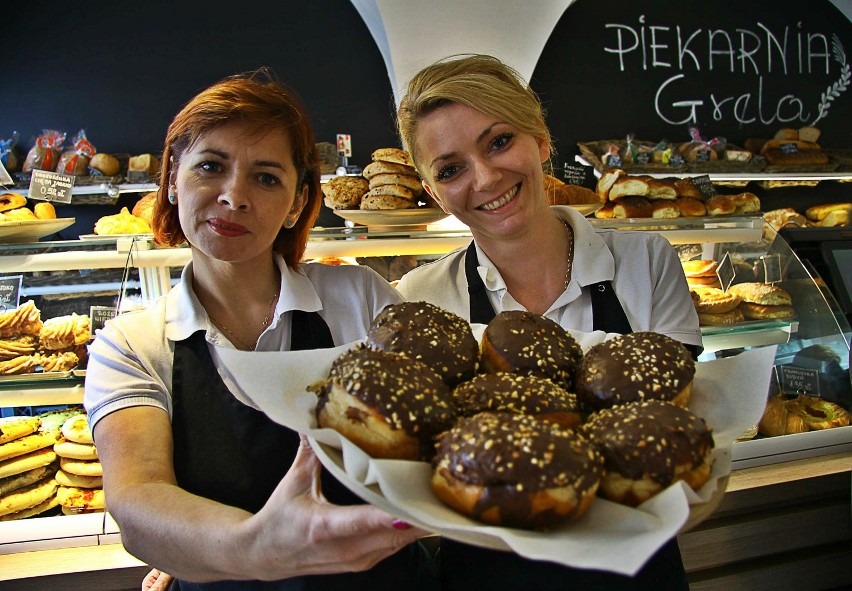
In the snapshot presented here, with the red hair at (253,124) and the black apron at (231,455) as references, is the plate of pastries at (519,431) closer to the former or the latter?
the black apron at (231,455)

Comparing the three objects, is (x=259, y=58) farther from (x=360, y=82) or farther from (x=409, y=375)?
(x=409, y=375)

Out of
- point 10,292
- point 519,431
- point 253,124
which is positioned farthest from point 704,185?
point 10,292

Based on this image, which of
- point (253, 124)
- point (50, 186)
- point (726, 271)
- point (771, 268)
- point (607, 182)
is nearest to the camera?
point (253, 124)

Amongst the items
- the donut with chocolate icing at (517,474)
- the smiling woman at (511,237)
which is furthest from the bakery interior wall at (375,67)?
the donut with chocolate icing at (517,474)

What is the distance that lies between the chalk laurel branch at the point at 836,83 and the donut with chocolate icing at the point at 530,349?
715 centimetres

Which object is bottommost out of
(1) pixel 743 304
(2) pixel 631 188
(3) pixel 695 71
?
(1) pixel 743 304

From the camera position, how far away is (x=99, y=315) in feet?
8.02

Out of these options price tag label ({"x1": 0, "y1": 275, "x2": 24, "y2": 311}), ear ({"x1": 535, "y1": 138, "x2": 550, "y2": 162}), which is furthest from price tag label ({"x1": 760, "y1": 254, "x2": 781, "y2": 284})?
price tag label ({"x1": 0, "y1": 275, "x2": 24, "y2": 311})

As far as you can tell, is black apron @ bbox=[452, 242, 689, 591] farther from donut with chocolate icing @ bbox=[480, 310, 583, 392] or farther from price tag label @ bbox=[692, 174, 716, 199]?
price tag label @ bbox=[692, 174, 716, 199]

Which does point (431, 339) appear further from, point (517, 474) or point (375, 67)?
point (375, 67)

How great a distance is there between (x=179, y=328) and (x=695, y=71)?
6355mm

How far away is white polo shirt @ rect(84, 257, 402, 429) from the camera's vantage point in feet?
5.12

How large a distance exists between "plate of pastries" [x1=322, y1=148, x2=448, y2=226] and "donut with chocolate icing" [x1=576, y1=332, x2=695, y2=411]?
159 cm

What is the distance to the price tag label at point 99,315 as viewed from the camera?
7.98ft
